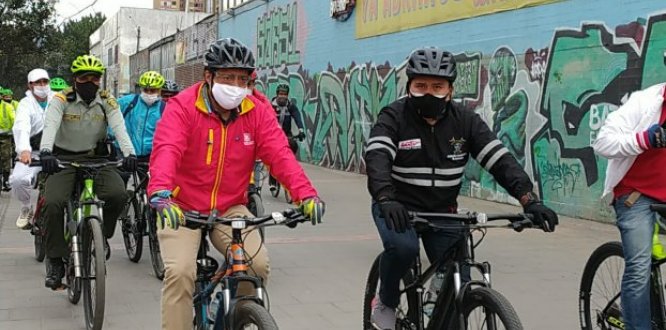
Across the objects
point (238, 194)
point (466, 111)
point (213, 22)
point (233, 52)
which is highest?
point (213, 22)

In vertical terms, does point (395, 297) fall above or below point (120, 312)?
above

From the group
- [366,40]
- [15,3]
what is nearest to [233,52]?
[366,40]

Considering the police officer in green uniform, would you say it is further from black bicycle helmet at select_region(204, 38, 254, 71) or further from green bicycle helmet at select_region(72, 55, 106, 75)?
black bicycle helmet at select_region(204, 38, 254, 71)

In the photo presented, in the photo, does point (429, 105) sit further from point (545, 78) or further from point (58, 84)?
point (545, 78)

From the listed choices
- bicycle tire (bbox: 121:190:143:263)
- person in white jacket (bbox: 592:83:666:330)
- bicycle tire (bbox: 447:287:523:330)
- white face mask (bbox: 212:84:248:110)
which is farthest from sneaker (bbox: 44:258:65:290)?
person in white jacket (bbox: 592:83:666:330)

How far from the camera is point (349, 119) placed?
18.5 m

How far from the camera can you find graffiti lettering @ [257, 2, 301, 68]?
2283cm

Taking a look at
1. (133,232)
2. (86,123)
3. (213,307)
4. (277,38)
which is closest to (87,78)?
(86,123)

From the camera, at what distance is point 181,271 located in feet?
12.0

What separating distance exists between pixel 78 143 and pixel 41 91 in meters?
2.62

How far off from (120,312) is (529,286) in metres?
3.44

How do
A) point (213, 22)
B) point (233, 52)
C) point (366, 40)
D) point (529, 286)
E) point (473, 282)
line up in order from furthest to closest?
point (213, 22)
point (366, 40)
point (529, 286)
point (233, 52)
point (473, 282)

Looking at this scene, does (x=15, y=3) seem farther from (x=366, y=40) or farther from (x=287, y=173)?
(x=287, y=173)

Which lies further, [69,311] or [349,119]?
[349,119]
